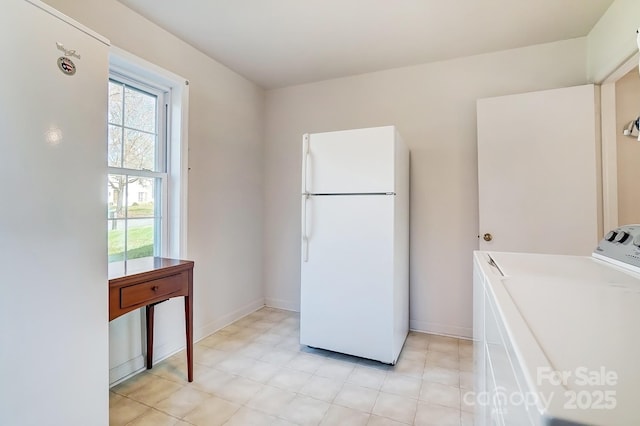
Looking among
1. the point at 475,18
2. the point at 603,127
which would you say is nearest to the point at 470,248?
the point at 603,127

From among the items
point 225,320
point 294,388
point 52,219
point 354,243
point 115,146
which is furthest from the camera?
point 225,320

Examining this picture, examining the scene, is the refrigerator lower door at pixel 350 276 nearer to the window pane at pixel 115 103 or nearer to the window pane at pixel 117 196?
the window pane at pixel 117 196

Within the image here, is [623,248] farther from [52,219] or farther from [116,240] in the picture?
→ [116,240]

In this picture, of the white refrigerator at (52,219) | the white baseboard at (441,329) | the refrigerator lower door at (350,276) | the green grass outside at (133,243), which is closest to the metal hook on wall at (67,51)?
the white refrigerator at (52,219)

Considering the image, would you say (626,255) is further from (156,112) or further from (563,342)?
(156,112)

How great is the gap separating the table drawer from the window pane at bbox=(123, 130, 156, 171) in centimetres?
89

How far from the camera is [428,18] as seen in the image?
2100mm

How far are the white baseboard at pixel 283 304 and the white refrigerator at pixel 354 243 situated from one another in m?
0.91

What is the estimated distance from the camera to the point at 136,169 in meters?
2.16

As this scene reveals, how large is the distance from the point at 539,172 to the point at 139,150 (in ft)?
9.75

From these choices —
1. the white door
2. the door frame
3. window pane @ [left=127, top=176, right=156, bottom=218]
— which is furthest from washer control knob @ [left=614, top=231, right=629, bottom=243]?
window pane @ [left=127, top=176, right=156, bottom=218]

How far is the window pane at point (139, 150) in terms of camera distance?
2.10 meters

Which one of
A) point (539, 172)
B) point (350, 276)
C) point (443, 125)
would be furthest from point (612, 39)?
point (350, 276)

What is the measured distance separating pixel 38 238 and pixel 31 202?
5.2 inches
